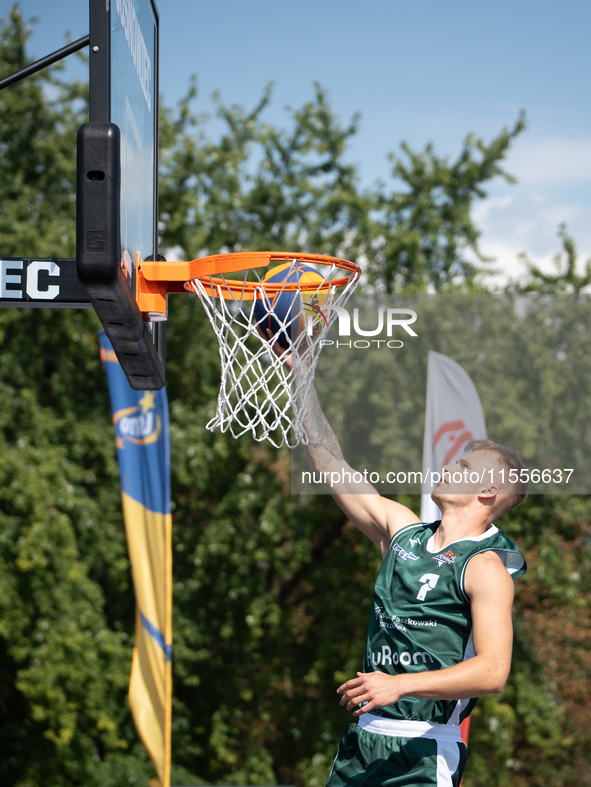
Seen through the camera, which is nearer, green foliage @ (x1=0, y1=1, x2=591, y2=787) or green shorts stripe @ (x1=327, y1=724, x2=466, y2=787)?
green shorts stripe @ (x1=327, y1=724, x2=466, y2=787)

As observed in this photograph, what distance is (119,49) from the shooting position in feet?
7.69

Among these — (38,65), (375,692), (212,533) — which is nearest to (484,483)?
(375,692)

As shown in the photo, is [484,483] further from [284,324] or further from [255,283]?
A: [255,283]

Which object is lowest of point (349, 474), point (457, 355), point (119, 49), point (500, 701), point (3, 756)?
point (3, 756)

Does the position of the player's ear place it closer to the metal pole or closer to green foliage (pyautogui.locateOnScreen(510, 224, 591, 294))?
the metal pole

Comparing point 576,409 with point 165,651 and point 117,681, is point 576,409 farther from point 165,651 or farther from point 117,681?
point 117,681

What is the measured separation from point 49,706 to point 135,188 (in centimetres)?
717

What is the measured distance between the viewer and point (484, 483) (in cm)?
248

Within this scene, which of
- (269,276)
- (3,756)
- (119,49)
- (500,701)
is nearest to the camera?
(119,49)

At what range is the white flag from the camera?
212 inches

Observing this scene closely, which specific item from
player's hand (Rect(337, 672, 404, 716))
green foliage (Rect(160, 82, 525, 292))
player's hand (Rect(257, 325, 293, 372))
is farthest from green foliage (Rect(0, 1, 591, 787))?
player's hand (Rect(337, 672, 404, 716))

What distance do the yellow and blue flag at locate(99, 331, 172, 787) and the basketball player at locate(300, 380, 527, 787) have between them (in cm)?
388

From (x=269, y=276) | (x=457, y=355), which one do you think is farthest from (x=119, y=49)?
(x=457, y=355)

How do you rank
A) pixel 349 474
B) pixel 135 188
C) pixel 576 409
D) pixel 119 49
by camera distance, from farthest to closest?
1. pixel 576 409
2. pixel 349 474
3. pixel 135 188
4. pixel 119 49
